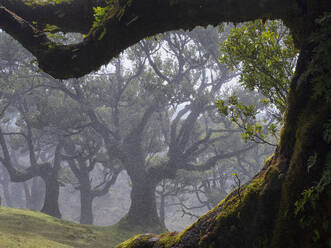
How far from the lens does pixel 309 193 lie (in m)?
2.90

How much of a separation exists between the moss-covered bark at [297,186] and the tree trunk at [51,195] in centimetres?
2016

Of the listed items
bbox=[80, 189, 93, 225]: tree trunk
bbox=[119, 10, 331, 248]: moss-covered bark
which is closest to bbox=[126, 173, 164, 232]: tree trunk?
bbox=[80, 189, 93, 225]: tree trunk

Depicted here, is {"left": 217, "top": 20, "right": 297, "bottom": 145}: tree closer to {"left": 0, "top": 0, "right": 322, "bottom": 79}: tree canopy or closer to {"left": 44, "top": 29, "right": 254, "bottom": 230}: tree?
{"left": 0, "top": 0, "right": 322, "bottom": 79}: tree canopy

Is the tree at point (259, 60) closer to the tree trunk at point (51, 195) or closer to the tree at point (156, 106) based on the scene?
the tree at point (156, 106)

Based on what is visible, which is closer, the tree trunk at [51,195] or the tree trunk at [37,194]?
the tree trunk at [51,195]

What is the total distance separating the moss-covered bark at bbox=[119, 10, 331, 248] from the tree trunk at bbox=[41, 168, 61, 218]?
20164 mm

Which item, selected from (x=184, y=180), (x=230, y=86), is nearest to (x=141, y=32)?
(x=184, y=180)

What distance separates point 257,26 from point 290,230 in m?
4.55

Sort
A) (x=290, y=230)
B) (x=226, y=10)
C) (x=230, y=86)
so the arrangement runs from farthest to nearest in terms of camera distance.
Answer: (x=230, y=86) < (x=226, y=10) < (x=290, y=230)

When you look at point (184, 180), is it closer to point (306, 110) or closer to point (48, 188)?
point (48, 188)

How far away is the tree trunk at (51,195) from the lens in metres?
22.0

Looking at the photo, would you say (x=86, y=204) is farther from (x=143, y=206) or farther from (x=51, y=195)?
(x=143, y=206)

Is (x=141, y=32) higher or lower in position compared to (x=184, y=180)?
lower

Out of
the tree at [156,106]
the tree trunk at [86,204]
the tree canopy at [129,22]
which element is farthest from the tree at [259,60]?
the tree trunk at [86,204]
